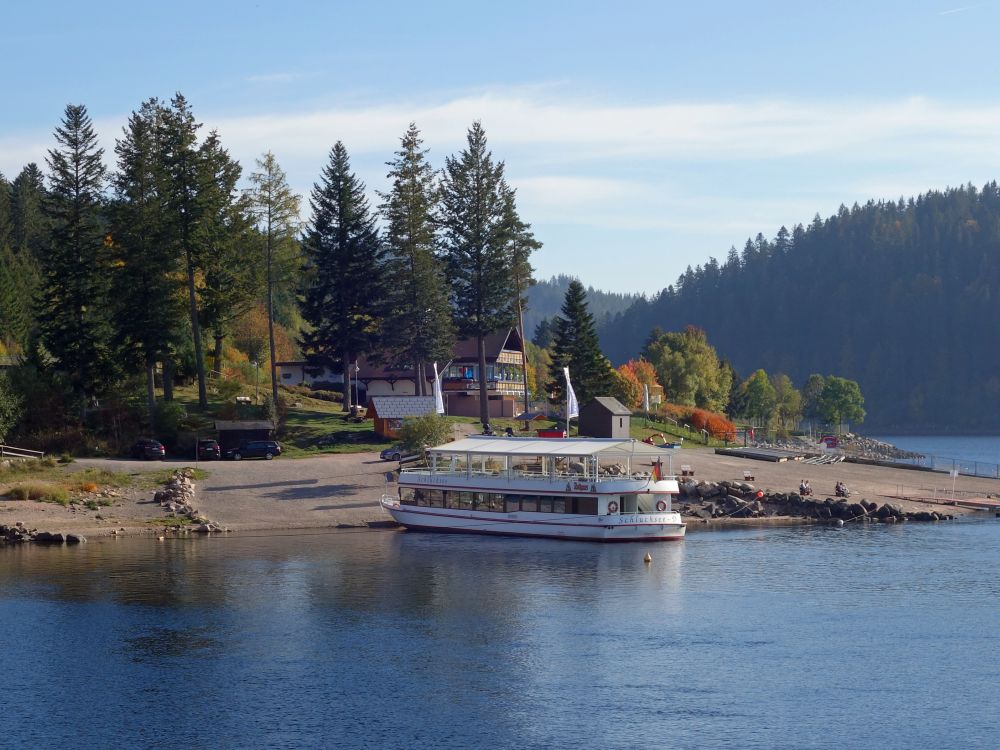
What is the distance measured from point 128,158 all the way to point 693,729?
72.6 meters

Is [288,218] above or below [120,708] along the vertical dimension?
above

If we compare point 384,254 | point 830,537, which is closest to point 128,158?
point 384,254

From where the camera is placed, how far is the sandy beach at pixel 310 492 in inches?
2547

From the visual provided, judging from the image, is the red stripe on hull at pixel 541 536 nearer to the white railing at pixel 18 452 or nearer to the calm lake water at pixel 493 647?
the calm lake water at pixel 493 647

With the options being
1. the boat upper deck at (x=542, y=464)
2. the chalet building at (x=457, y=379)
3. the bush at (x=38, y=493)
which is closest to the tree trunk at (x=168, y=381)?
the chalet building at (x=457, y=379)

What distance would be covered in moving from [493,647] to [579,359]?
67279mm

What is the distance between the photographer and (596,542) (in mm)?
65625

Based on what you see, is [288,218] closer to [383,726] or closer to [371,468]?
[371,468]

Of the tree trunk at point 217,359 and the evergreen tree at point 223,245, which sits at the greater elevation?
the evergreen tree at point 223,245

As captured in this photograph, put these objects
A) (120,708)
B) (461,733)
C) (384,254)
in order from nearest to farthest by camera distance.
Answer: (461,733)
(120,708)
(384,254)

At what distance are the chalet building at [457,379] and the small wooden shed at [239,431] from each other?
2245 centimetres

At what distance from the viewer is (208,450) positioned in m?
80.0

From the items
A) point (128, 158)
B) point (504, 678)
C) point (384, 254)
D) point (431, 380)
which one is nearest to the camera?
point (504, 678)

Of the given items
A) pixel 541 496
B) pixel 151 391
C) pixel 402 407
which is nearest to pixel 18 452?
pixel 151 391
